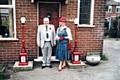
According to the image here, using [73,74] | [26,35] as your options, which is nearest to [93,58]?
[73,74]

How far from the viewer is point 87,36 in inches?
290

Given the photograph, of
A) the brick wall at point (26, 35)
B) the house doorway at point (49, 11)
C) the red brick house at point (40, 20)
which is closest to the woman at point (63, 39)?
the red brick house at point (40, 20)

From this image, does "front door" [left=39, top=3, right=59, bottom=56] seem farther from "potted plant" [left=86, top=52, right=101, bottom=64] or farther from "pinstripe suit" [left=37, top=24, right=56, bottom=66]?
"potted plant" [left=86, top=52, right=101, bottom=64]

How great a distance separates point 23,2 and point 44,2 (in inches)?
33.0

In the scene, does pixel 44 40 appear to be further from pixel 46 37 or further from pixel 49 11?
pixel 49 11

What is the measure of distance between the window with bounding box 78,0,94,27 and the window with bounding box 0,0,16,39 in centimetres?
277

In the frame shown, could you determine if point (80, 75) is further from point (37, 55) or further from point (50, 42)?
point (37, 55)

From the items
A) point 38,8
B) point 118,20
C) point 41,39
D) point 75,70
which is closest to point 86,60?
point 75,70

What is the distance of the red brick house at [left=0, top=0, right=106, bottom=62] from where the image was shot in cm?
693

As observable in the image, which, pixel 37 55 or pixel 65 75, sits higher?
pixel 37 55

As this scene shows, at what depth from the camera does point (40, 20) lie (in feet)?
23.6

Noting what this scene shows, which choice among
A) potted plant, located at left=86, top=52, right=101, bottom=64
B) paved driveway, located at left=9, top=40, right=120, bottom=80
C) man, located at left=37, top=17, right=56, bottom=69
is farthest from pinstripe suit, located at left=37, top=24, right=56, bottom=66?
potted plant, located at left=86, top=52, right=101, bottom=64

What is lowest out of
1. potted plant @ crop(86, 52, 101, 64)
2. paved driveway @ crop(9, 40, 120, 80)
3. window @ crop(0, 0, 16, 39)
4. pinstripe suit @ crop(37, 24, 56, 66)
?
paved driveway @ crop(9, 40, 120, 80)

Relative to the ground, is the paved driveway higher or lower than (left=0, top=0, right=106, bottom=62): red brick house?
lower
